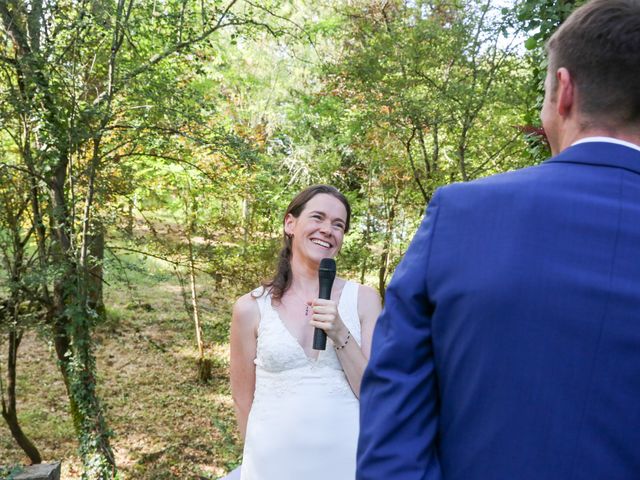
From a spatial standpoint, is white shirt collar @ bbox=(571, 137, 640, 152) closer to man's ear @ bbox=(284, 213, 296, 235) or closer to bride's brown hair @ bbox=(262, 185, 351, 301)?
bride's brown hair @ bbox=(262, 185, 351, 301)

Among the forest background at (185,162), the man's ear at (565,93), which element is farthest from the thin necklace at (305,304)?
the man's ear at (565,93)

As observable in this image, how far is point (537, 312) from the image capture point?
0.90 meters

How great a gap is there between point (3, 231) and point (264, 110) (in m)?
7.93

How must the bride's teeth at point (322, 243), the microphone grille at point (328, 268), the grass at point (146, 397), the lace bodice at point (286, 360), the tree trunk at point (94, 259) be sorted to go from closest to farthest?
the microphone grille at point (328, 268), the lace bodice at point (286, 360), the bride's teeth at point (322, 243), the tree trunk at point (94, 259), the grass at point (146, 397)

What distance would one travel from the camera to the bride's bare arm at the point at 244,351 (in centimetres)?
263

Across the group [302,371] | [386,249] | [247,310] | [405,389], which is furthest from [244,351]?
[386,249]

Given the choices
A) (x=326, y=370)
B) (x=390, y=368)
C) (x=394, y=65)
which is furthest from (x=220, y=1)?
(x=390, y=368)

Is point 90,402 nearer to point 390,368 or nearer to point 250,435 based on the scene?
point 250,435

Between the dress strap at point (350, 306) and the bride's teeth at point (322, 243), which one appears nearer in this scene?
the dress strap at point (350, 306)

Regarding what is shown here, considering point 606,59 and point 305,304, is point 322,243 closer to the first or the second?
point 305,304

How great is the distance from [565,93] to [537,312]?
1.25ft

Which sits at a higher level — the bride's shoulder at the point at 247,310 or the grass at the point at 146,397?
the bride's shoulder at the point at 247,310

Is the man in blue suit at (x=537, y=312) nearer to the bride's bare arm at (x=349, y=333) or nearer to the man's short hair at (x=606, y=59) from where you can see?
the man's short hair at (x=606, y=59)

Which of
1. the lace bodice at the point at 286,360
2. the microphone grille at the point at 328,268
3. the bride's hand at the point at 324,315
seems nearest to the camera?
the bride's hand at the point at 324,315
